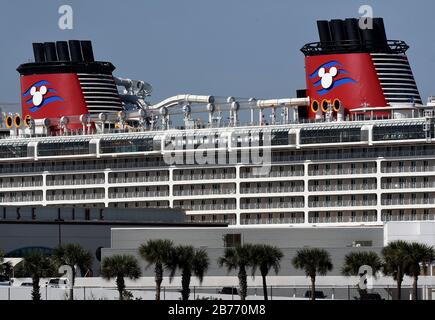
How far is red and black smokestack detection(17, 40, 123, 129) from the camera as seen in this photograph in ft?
424

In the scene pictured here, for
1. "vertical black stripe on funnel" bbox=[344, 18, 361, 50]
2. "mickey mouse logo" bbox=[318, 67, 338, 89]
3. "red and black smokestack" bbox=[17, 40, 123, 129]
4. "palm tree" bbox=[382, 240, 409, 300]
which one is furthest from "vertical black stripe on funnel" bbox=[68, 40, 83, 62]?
"palm tree" bbox=[382, 240, 409, 300]

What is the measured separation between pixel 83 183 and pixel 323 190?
19.7 m

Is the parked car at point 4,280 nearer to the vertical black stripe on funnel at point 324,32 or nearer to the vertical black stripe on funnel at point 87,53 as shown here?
the vertical black stripe on funnel at point 324,32

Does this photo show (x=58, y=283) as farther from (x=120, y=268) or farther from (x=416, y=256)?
(x=416, y=256)

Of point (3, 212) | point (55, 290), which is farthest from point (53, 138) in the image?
point (55, 290)

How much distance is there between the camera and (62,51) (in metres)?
130

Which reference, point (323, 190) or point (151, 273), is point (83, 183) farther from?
point (151, 273)

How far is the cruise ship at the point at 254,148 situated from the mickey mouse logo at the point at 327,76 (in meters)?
0.10

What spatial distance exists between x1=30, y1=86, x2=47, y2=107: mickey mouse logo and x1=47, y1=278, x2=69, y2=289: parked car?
156 feet

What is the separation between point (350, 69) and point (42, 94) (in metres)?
25.8

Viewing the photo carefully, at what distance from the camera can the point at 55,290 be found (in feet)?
250

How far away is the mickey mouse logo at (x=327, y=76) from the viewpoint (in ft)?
386

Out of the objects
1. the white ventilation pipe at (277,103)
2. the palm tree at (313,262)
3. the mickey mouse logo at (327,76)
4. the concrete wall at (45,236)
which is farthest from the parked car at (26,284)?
the mickey mouse logo at (327,76)

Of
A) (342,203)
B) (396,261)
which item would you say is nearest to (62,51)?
(342,203)
